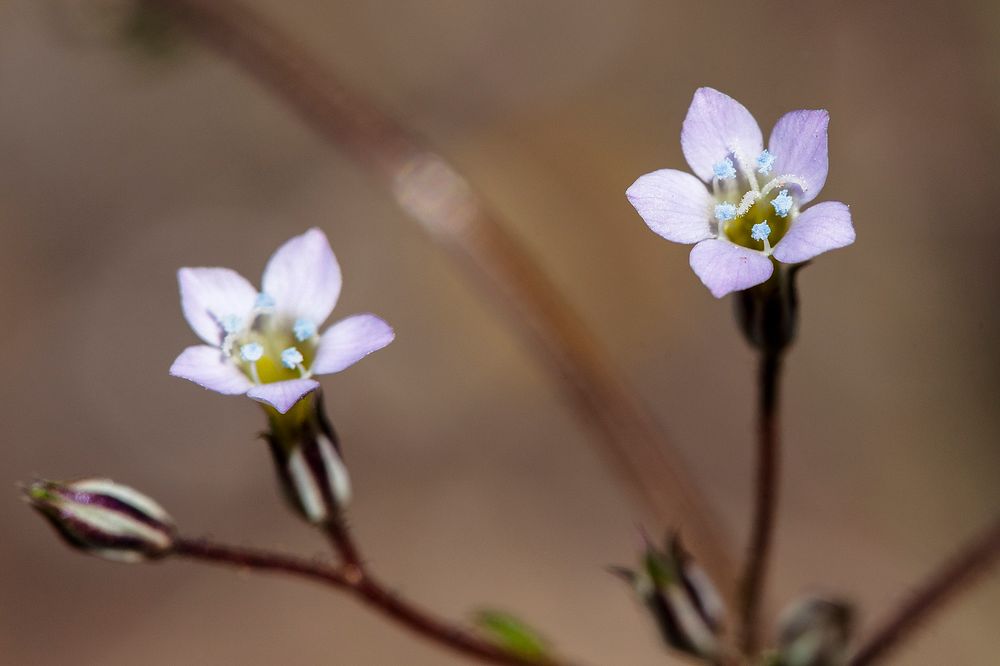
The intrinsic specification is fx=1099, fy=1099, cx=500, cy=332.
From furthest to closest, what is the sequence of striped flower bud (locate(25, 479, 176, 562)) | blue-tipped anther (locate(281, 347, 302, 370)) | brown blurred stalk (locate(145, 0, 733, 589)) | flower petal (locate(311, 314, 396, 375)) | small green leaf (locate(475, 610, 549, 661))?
brown blurred stalk (locate(145, 0, 733, 589)) → small green leaf (locate(475, 610, 549, 661)) → blue-tipped anther (locate(281, 347, 302, 370)) → striped flower bud (locate(25, 479, 176, 562)) → flower petal (locate(311, 314, 396, 375))

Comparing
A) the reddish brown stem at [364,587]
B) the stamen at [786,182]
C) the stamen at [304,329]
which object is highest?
the stamen at [304,329]

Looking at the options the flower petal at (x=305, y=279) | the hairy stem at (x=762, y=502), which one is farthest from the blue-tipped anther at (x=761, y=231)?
the flower petal at (x=305, y=279)

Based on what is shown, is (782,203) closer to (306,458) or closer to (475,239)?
(306,458)

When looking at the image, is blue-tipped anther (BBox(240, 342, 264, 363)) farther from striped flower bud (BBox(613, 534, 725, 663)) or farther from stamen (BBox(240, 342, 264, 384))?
striped flower bud (BBox(613, 534, 725, 663))

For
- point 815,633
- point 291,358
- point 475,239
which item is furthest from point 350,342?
point 815,633

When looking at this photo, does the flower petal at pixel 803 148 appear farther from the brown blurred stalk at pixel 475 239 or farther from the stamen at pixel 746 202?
the brown blurred stalk at pixel 475 239

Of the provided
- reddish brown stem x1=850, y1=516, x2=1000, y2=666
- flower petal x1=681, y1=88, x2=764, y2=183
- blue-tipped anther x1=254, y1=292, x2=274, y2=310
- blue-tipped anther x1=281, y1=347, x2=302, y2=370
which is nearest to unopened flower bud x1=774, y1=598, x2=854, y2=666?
reddish brown stem x1=850, y1=516, x2=1000, y2=666
